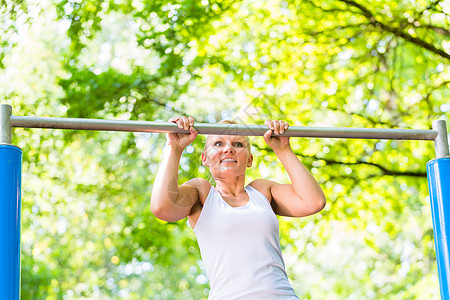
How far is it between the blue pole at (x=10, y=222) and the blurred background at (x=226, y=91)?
2109 mm

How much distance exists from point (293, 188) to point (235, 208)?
224mm

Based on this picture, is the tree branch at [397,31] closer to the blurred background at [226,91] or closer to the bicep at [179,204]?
the blurred background at [226,91]

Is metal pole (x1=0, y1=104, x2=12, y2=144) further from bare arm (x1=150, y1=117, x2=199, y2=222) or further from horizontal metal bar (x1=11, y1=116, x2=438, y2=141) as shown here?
bare arm (x1=150, y1=117, x2=199, y2=222)

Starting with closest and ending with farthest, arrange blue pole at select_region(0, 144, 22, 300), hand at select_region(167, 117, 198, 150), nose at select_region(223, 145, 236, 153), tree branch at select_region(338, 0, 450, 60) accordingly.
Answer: blue pole at select_region(0, 144, 22, 300) < hand at select_region(167, 117, 198, 150) < nose at select_region(223, 145, 236, 153) < tree branch at select_region(338, 0, 450, 60)

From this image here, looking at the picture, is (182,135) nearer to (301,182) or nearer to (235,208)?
(235,208)

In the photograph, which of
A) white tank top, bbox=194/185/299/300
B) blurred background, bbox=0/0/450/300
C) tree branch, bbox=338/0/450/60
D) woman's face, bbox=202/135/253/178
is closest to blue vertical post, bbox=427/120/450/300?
white tank top, bbox=194/185/299/300

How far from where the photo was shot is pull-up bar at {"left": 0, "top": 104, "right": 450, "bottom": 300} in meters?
1.47

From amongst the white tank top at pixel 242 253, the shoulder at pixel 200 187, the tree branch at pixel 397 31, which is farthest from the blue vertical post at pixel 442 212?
the tree branch at pixel 397 31

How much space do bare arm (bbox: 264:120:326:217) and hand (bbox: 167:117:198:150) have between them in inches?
8.6

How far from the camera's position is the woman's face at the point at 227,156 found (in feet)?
5.82

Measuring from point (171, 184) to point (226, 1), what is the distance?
2965 mm

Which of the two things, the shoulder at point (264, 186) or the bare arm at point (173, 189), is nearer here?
the bare arm at point (173, 189)

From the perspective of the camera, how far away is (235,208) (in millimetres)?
1668

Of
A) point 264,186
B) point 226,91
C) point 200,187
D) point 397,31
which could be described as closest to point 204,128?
point 200,187
